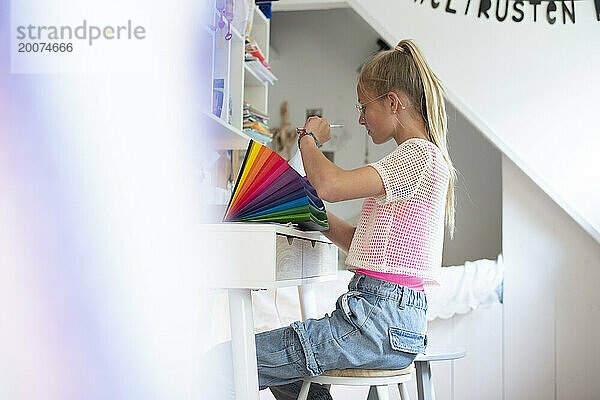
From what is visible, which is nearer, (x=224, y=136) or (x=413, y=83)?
(x=413, y=83)

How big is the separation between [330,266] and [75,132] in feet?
3.08

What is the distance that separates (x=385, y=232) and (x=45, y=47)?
0.74 meters

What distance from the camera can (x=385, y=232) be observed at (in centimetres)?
115

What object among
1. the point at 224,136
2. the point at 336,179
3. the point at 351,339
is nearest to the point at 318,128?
the point at 336,179

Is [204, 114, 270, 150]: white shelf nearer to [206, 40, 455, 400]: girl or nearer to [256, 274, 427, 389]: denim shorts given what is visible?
[206, 40, 455, 400]: girl

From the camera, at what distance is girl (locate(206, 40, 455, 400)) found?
107cm

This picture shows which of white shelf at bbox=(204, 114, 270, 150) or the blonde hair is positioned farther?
white shelf at bbox=(204, 114, 270, 150)

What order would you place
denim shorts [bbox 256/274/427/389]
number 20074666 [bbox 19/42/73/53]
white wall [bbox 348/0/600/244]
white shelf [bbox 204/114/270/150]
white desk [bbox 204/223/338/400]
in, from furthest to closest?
1. white wall [bbox 348/0/600/244]
2. white shelf [bbox 204/114/270/150]
3. denim shorts [bbox 256/274/427/389]
4. white desk [bbox 204/223/338/400]
5. number 20074666 [bbox 19/42/73/53]

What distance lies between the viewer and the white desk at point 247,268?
80cm

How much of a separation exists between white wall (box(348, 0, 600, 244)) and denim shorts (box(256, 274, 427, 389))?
1.32 meters

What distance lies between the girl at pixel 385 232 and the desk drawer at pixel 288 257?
0.38ft

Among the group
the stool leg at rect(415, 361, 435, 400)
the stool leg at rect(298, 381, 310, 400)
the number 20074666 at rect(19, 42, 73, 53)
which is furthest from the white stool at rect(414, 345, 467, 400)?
the number 20074666 at rect(19, 42, 73, 53)

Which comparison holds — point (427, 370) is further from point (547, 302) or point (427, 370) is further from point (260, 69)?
point (260, 69)

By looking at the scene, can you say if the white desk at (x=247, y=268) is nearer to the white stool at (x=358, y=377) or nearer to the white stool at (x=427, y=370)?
the white stool at (x=358, y=377)
